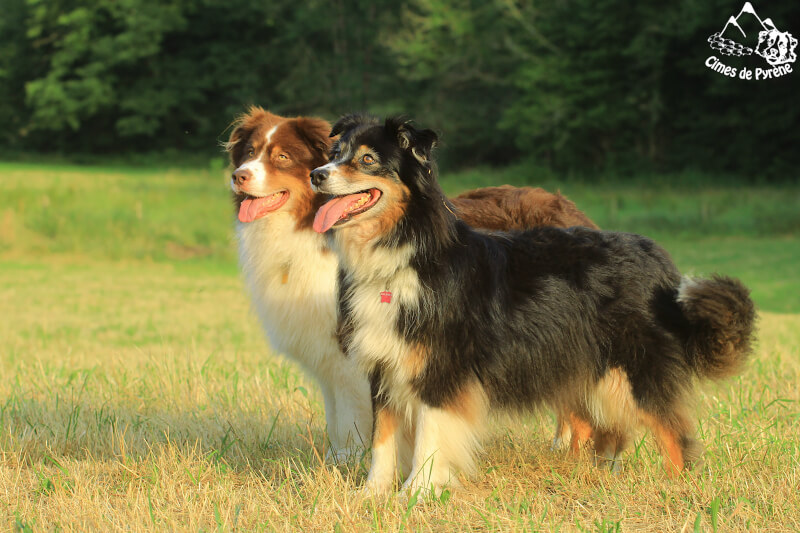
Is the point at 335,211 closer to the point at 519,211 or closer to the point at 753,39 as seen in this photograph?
the point at 519,211

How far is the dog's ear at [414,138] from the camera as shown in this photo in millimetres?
4008

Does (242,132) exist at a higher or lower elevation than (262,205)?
higher

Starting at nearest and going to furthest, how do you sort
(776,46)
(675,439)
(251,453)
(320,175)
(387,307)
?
(320,175)
(387,307)
(675,439)
(251,453)
(776,46)

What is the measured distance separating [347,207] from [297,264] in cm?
121

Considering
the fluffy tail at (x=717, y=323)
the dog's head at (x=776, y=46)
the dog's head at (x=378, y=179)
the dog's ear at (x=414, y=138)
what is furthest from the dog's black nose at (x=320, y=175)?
the dog's head at (x=776, y=46)

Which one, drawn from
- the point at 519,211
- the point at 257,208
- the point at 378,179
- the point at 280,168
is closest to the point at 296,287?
the point at 257,208

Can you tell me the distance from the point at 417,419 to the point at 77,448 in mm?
2486

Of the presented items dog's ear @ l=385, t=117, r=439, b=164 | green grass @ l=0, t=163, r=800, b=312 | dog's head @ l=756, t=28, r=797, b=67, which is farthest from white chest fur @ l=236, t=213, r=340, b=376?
dog's head @ l=756, t=28, r=797, b=67

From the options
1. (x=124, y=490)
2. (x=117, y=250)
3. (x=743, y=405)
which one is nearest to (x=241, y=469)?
(x=124, y=490)

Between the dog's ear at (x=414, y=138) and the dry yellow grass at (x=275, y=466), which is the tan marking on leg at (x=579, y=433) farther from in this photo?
the dog's ear at (x=414, y=138)

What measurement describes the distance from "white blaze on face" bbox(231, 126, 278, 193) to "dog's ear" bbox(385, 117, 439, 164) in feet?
3.97

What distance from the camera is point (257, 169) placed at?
502 centimetres

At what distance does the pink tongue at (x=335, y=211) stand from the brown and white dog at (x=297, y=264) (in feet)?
3.28

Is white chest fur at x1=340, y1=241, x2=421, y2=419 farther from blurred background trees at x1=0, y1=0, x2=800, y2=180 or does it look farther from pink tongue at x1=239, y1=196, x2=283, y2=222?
blurred background trees at x1=0, y1=0, x2=800, y2=180
